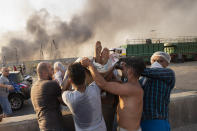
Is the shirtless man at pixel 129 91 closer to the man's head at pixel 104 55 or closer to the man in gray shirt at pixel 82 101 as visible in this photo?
the man in gray shirt at pixel 82 101

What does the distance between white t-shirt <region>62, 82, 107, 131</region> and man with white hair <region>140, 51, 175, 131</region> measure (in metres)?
0.60

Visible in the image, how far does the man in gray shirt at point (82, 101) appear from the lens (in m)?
1.55

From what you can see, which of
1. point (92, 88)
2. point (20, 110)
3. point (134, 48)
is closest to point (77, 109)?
point (92, 88)

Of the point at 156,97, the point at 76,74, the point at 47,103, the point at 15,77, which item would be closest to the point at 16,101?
the point at 15,77

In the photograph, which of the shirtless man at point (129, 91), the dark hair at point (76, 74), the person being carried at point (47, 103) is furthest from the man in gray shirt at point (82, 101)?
the person being carried at point (47, 103)

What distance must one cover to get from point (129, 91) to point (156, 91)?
0.40m

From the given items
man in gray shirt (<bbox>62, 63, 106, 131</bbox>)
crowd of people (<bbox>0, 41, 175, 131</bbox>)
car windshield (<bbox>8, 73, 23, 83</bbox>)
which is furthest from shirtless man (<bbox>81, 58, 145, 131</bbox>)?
car windshield (<bbox>8, 73, 23, 83</bbox>)

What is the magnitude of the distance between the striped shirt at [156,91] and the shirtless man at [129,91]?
0.54ft

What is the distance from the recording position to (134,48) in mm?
24906

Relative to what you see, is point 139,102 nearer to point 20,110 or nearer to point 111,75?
point 111,75

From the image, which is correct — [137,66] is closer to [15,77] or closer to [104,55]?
[104,55]

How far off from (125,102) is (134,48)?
78.7 feet

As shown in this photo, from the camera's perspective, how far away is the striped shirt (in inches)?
72.2

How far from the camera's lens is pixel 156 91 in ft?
6.09
